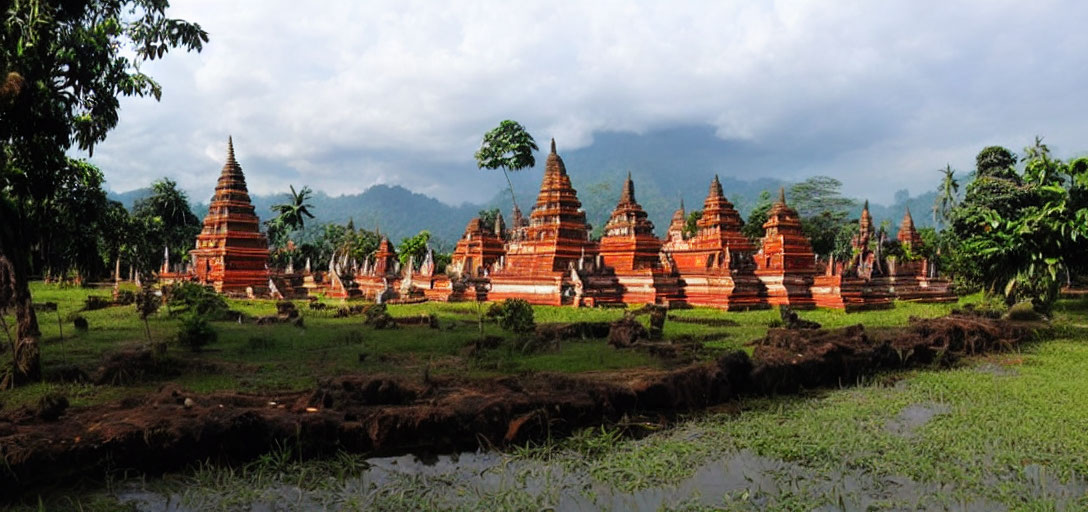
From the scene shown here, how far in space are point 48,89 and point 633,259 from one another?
24330mm

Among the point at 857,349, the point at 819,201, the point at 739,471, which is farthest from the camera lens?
the point at 819,201

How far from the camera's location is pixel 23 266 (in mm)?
9078

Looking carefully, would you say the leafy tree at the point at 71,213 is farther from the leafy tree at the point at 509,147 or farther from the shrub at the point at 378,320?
the leafy tree at the point at 509,147

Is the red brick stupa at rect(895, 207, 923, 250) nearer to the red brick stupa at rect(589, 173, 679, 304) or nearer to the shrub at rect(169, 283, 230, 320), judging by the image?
Result: the red brick stupa at rect(589, 173, 679, 304)

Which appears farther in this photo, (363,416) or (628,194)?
(628,194)

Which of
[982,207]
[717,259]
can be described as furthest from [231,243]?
[982,207]

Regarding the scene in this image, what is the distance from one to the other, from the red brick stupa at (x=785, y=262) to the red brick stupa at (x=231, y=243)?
23.4 m

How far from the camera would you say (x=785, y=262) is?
29.0m

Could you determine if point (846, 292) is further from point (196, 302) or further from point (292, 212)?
point (292, 212)

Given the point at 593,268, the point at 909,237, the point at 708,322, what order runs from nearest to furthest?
the point at 708,322
the point at 593,268
the point at 909,237

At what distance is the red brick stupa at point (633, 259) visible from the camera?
2580cm

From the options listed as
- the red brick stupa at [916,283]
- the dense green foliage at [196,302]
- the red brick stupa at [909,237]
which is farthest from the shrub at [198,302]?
the red brick stupa at [909,237]

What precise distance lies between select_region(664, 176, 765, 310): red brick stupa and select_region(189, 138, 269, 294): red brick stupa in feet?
67.7

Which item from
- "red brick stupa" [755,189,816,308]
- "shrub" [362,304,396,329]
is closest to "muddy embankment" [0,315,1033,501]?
"shrub" [362,304,396,329]
